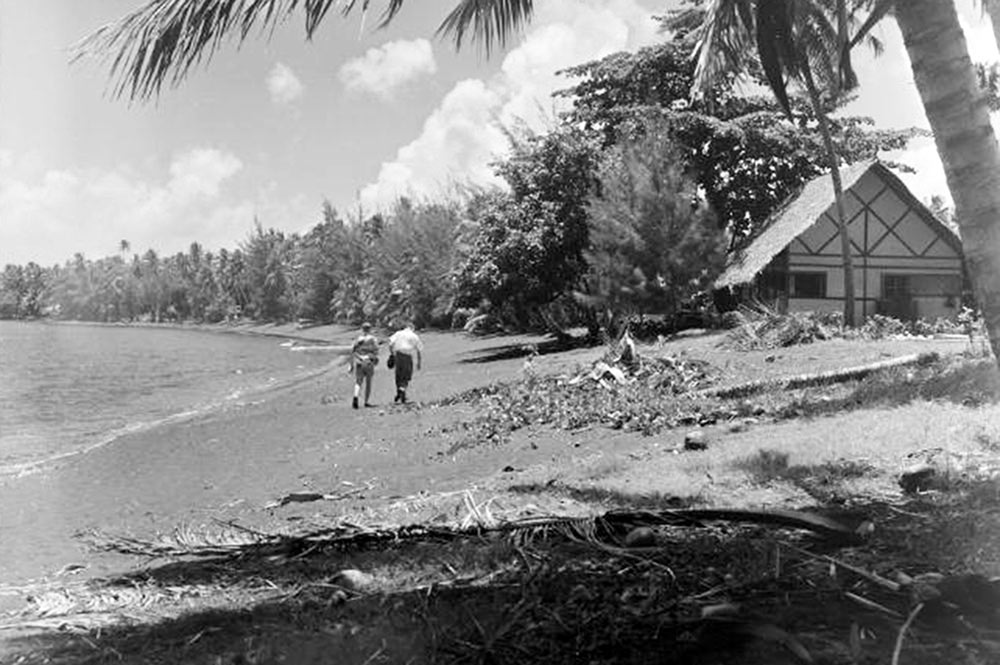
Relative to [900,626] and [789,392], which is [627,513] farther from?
[789,392]

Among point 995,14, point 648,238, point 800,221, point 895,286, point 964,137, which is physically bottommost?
point 964,137

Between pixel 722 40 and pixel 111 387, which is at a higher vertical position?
pixel 722 40

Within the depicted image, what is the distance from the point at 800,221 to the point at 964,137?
1057 inches

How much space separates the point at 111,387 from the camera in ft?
101

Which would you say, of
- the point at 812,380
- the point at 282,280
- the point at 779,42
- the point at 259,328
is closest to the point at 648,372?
the point at 812,380

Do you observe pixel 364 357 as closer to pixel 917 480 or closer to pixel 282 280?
pixel 917 480

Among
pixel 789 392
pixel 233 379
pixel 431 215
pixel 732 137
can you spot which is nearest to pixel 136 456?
pixel 789 392

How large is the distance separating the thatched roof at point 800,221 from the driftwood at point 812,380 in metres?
15.8

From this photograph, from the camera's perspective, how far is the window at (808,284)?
31.3m

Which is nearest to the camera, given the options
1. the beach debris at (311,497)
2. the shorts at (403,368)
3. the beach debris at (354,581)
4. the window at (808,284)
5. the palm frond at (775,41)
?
the beach debris at (354,581)

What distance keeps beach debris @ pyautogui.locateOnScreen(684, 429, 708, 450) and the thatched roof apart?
20010 millimetres

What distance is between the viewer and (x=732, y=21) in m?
9.34

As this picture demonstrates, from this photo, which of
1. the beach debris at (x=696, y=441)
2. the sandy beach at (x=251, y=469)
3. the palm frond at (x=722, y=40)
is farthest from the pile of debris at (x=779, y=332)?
the beach debris at (x=696, y=441)

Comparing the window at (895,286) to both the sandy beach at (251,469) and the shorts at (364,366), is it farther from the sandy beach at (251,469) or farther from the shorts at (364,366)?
the shorts at (364,366)
